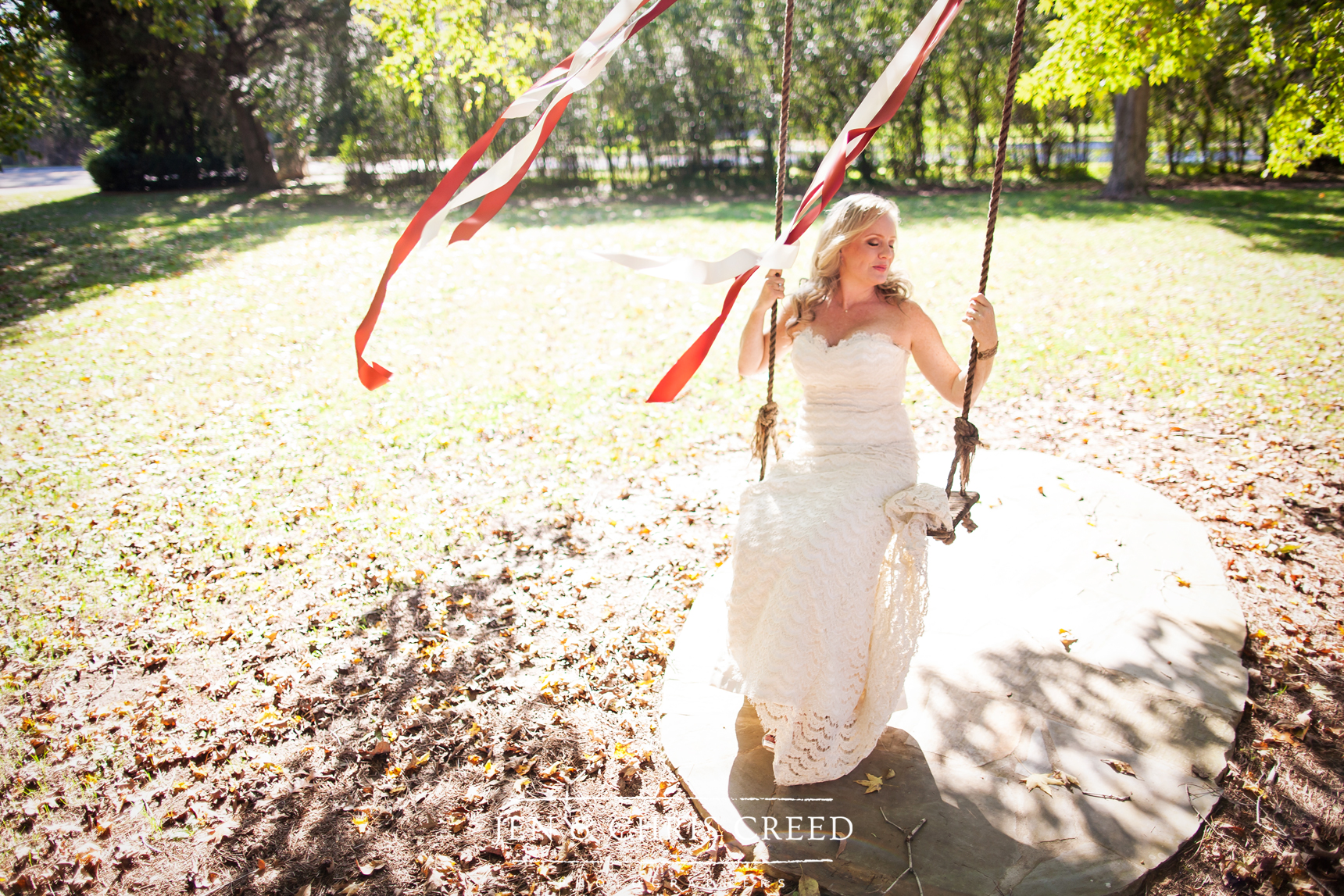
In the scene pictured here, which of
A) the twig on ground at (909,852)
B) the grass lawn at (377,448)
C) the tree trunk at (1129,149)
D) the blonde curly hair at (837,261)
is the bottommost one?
the twig on ground at (909,852)

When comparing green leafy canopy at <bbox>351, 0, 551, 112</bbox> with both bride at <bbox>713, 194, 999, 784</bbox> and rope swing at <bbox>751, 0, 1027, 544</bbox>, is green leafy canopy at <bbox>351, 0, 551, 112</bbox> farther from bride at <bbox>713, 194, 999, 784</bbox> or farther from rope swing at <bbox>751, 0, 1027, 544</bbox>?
bride at <bbox>713, 194, 999, 784</bbox>

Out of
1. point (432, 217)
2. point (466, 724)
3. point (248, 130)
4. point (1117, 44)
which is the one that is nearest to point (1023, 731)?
point (466, 724)

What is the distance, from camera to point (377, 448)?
640 centimetres

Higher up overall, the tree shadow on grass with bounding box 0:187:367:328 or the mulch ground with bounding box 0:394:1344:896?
the tree shadow on grass with bounding box 0:187:367:328

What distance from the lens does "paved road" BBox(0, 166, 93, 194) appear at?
23438 millimetres

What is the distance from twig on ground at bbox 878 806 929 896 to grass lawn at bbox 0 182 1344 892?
0.54 m

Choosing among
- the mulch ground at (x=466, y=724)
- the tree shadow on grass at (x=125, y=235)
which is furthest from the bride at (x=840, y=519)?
the tree shadow on grass at (x=125, y=235)

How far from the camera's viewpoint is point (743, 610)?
3008 millimetres

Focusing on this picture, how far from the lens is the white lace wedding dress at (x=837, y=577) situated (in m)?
2.79

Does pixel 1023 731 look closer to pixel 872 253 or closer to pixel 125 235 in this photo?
pixel 872 253

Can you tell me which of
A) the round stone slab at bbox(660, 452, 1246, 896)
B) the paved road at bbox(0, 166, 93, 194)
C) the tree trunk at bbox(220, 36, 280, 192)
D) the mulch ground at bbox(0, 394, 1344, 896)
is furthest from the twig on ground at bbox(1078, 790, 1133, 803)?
the paved road at bbox(0, 166, 93, 194)

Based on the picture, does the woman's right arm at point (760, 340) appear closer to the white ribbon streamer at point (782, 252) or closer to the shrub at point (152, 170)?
the white ribbon streamer at point (782, 252)

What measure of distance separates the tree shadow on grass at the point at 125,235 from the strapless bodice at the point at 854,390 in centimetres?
1059

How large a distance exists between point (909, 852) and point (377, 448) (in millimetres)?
5183
